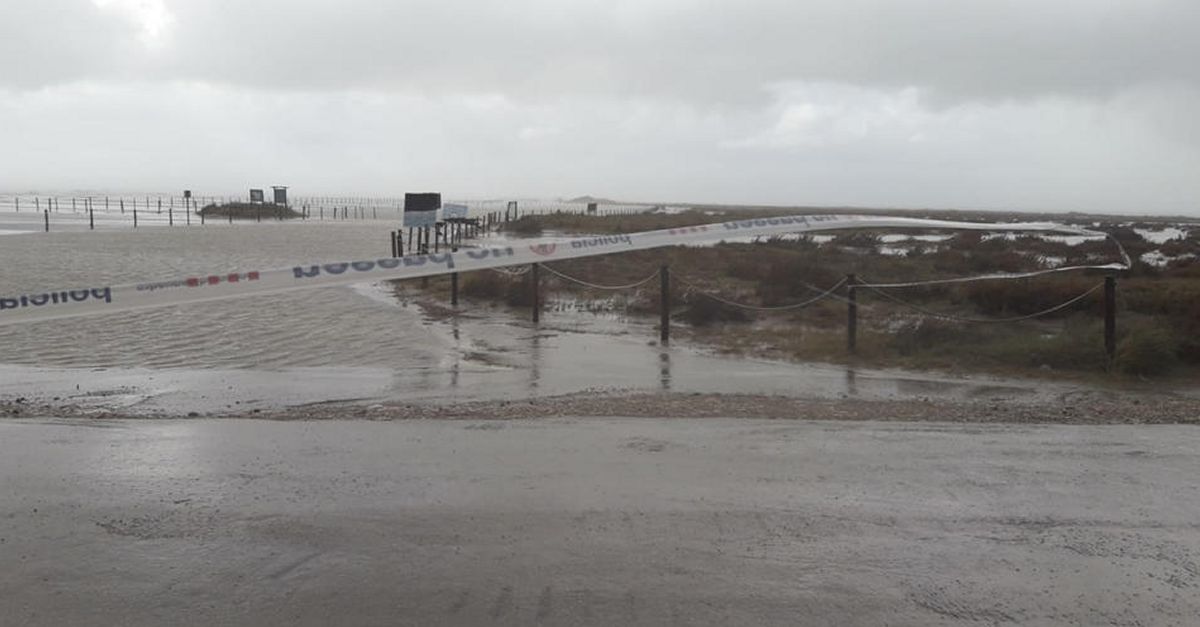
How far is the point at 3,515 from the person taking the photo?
15.7ft

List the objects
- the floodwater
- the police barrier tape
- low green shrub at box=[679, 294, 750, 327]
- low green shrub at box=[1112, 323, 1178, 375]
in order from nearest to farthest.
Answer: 1. the police barrier tape
2. the floodwater
3. low green shrub at box=[1112, 323, 1178, 375]
4. low green shrub at box=[679, 294, 750, 327]

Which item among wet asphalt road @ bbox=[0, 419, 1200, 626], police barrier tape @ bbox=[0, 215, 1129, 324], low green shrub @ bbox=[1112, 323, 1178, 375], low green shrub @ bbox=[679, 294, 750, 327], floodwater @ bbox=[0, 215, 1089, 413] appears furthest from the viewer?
low green shrub @ bbox=[679, 294, 750, 327]

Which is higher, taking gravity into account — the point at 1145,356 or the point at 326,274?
the point at 326,274

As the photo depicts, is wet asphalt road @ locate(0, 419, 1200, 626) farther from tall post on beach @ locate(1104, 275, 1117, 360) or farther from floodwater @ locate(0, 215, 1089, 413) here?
tall post on beach @ locate(1104, 275, 1117, 360)

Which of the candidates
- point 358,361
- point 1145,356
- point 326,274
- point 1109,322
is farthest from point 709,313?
point 326,274

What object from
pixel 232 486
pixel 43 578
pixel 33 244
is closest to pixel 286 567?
pixel 43 578

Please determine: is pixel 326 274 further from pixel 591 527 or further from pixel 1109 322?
pixel 1109 322

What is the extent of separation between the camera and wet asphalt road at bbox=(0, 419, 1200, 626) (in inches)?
148

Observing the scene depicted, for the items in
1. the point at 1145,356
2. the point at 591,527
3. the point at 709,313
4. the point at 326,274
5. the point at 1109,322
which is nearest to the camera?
the point at 591,527

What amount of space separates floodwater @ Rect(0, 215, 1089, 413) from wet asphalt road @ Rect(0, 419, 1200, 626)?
8.30 ft

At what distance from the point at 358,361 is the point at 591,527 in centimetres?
772

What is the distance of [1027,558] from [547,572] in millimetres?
2346

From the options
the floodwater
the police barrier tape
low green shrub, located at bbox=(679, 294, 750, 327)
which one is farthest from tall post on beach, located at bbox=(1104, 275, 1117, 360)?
low green shrub, located at bbox=(679, 294, 750, 327)

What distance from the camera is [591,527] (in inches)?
183
